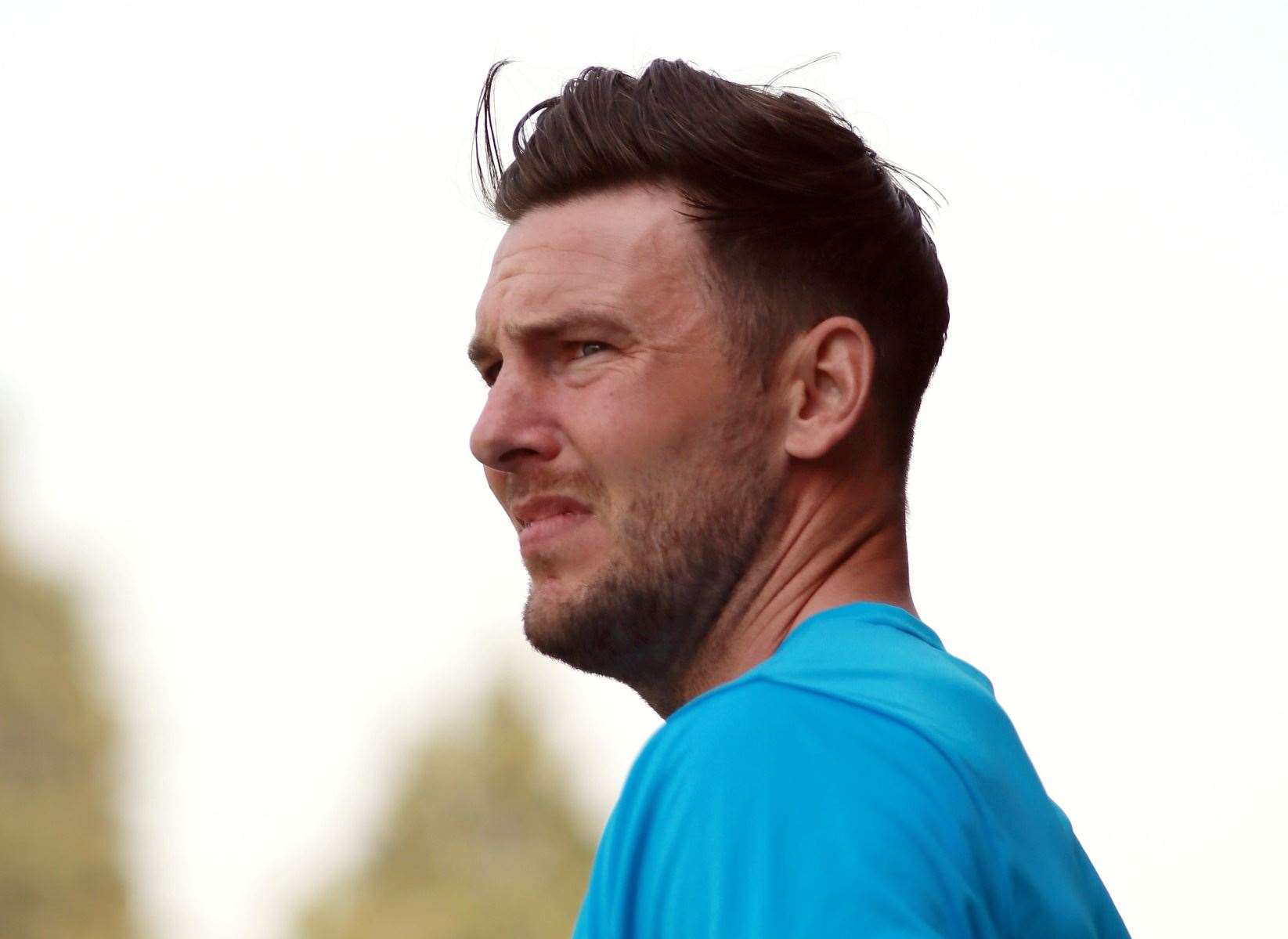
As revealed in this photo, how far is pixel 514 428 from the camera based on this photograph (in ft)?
9.08

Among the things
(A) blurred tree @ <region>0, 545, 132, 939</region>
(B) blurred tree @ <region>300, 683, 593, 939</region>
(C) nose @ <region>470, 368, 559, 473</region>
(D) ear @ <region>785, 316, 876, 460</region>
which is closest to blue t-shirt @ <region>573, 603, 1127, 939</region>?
(D) ear @ <region>785, 316, 876, 460</region>

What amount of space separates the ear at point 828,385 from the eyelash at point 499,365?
30 cm

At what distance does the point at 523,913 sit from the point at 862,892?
19.0m

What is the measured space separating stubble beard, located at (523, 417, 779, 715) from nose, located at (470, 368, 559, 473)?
0.19 meters

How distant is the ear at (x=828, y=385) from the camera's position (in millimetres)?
2705

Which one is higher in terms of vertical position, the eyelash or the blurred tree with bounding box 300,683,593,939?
the eyelash

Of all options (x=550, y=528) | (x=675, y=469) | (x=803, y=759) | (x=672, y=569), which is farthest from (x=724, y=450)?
(x=803, y=759)

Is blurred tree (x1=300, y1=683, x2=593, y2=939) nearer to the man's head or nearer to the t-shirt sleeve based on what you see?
the man's head

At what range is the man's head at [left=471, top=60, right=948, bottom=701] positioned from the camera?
2678 mm

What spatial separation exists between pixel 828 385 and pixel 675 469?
0.96ft

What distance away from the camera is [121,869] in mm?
24656

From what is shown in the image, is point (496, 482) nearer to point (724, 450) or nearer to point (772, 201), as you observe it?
point (724, 450)

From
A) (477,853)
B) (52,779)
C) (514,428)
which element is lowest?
(52,779)

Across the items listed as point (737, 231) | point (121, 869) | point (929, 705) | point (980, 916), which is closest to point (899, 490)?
point (737, 231)
